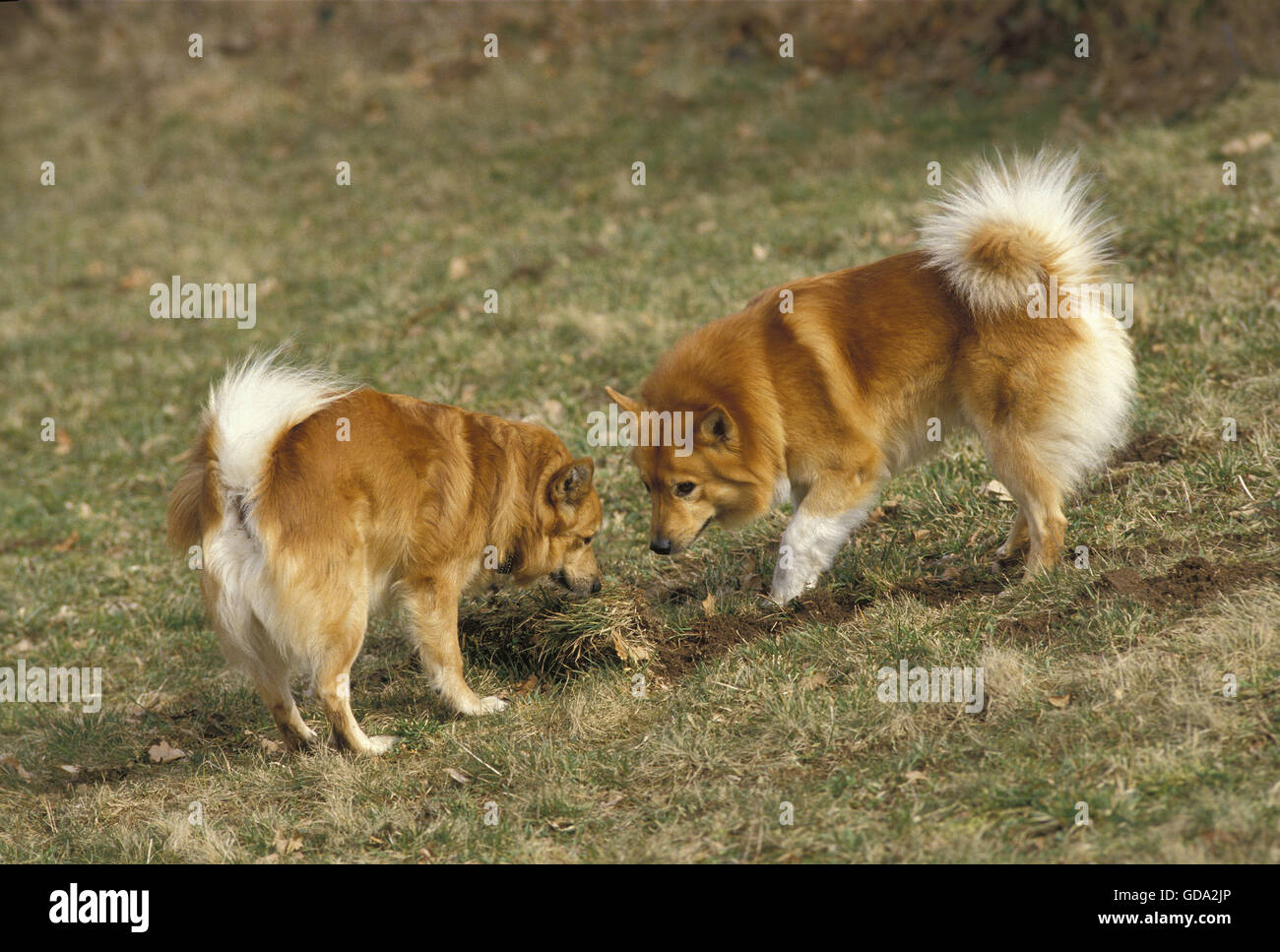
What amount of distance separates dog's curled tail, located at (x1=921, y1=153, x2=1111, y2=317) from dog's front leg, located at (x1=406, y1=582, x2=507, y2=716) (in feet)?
9.00

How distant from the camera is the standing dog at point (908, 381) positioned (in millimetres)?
5234

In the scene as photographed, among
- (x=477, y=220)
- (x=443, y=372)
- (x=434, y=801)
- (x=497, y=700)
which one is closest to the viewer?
(x=434, y=801)

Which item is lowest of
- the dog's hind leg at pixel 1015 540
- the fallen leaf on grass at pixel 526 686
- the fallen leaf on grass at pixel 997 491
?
the fallen leaf on grass at pixel 526 686

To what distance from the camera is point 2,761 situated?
557 cm

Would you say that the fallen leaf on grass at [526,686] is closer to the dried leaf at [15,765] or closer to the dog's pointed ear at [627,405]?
the dog's pointed ear at [627,405]

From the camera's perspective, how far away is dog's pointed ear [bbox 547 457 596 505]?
18.0 feet

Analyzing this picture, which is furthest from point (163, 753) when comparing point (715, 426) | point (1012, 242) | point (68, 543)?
point (1012, 242)

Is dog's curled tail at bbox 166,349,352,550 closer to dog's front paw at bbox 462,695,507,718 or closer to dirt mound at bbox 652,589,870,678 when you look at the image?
dog's front paw at bbox 462,695,507,718

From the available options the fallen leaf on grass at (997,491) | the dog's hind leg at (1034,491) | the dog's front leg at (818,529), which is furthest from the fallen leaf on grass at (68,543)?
the dog's hind leg at (1034,491)

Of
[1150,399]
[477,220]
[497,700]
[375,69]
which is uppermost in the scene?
[375,69]

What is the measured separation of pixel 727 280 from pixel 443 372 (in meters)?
2.48

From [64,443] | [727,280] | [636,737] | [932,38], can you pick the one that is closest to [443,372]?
[727,280]

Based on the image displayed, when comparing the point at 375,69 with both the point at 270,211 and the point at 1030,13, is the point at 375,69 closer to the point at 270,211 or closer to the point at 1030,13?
the point at 270,211

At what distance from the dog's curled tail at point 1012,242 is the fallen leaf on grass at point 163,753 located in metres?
4.24
